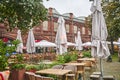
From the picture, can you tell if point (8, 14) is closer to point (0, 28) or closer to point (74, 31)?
point (0, 28)

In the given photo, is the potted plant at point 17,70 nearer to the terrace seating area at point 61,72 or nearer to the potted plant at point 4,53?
the terrace seating area at point 61,72

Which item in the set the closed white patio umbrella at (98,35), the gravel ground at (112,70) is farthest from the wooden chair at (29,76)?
the gravel ground at (112,70)

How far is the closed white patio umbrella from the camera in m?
9.91

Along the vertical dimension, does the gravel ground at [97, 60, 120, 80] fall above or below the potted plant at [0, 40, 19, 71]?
below

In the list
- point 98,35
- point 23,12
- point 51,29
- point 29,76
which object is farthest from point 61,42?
point 51,29

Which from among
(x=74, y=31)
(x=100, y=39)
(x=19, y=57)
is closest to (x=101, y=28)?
(x=100, y=39)

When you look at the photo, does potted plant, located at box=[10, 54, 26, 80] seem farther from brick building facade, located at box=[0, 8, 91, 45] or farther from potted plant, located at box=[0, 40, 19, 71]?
brick building facade, located at box=[0, 8, 91, 45]

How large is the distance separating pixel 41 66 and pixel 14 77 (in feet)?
10.1

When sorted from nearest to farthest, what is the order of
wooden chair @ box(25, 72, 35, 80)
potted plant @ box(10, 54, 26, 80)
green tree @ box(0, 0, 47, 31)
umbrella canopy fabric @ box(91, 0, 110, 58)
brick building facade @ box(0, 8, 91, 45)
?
1. wooden chair @ box(25, 72, 35, 80)
2. potted plant @ box(10, 54, 26, 80)
3. green tree @ box(0, 0, 47, 31)
4. umbrella canopy fabric @ box(91, 0, 110, 58)
5. brick building facade @ box(0, 8, 91, 45)

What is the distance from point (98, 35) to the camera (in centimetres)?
999

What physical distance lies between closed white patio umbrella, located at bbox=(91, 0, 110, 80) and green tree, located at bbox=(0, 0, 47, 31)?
211 centimetres

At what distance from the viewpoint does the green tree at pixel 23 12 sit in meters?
9.25

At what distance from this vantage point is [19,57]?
858 cm

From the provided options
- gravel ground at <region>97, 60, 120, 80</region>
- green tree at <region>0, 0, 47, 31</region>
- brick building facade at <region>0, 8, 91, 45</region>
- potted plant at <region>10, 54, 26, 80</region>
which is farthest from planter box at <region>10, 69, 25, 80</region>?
brick building facade at <region>0, 8, 91, 45</region>
